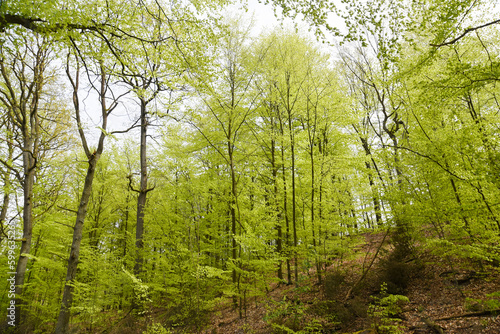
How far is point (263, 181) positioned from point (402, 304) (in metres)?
6.22

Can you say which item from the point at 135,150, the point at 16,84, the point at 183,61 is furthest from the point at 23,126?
the point at 135,150

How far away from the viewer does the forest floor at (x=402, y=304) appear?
4.22 metres

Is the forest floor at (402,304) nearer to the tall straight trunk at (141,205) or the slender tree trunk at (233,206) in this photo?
the slender tree trunk at (233,206)

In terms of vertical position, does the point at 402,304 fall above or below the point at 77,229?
below

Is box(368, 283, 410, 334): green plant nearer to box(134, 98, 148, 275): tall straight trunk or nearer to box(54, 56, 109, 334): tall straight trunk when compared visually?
box(54, 56, 109, 334): tall straight trunk

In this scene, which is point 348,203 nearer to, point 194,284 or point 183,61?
point 194,284

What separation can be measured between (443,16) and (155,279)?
10041 mm

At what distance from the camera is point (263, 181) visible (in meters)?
10.2

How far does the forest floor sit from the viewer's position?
422 centimetres

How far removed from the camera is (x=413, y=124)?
5.97 metres

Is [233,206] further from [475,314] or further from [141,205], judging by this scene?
[475,314]

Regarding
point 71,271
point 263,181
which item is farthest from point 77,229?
point 263,181

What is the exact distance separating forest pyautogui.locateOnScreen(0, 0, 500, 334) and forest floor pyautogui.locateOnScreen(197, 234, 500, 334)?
1.9 inches

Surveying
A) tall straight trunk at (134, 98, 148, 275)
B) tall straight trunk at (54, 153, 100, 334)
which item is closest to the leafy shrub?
tall straight trunk at (134, 98, 148, 275)
